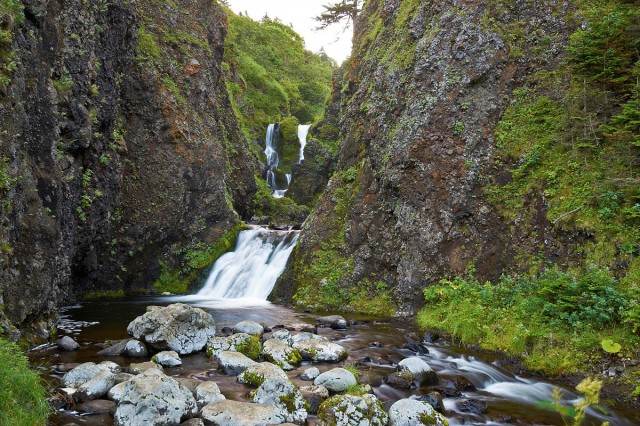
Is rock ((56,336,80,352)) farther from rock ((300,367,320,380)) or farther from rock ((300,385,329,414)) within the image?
rock ((300,385,329,414))

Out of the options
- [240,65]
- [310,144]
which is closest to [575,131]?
[310,144]

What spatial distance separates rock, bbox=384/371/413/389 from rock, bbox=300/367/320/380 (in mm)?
1167

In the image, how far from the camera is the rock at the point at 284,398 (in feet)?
19.1

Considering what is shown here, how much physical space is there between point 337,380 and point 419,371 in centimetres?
158

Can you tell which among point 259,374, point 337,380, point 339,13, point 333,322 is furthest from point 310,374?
point 339,13

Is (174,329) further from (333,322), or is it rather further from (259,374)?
(333,322)

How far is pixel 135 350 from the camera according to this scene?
8297 mm

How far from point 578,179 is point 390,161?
18.7ft

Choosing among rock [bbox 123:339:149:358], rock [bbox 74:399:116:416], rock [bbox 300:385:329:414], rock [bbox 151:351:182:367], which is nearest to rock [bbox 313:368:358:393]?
rock [bbox 300:385:329:414]

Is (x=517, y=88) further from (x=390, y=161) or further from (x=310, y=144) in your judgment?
(x=310, y=144)

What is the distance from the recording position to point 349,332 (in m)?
10.9

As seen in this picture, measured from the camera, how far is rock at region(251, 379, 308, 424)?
5820 millimetres

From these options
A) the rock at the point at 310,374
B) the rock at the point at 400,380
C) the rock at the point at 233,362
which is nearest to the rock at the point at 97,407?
the rock at the point at 233,362

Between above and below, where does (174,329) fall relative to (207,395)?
above
